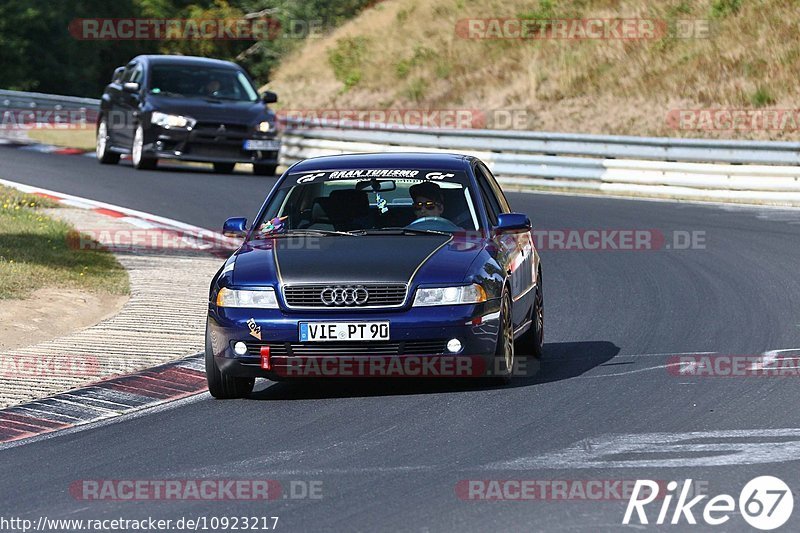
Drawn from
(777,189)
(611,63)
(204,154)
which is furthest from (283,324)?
(611,63)

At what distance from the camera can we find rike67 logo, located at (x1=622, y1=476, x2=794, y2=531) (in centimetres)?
609

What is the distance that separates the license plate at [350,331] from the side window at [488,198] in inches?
67.4

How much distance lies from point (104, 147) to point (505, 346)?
720 inches

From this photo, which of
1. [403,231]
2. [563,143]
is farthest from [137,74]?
[403,231]

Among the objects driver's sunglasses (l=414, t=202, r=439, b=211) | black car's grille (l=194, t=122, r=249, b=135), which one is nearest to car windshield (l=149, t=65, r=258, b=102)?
black car's grille (l=194, t=122, r=249, b=135)

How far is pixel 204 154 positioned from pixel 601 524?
1923 cm

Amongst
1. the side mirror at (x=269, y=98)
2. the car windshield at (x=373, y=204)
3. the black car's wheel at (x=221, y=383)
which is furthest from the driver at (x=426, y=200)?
the side mirror at (x=269, y=98)

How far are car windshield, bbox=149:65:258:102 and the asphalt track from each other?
13.5 metres

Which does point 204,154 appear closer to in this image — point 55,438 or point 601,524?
point 55,438

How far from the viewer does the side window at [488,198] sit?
410 inches

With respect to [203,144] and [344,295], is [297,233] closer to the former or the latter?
[344,295]

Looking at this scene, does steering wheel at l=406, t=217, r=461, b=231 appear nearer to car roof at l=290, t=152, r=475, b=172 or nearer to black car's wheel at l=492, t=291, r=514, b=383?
car roof at l=290, t=152, r=475, b=172

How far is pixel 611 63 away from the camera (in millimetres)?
33312

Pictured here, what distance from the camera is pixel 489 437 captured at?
7914 mm
